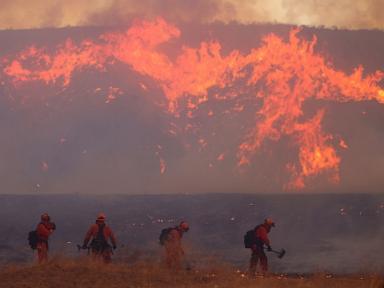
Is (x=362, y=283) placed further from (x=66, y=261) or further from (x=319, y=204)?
(x=319, y=204)

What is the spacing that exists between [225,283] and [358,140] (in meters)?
118

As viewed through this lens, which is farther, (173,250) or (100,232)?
(100,232)

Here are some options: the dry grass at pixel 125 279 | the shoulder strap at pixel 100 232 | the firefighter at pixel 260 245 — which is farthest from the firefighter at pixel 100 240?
the firefighter at pixel 260 245

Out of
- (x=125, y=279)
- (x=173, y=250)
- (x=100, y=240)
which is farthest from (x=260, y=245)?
(x=125, y=279)

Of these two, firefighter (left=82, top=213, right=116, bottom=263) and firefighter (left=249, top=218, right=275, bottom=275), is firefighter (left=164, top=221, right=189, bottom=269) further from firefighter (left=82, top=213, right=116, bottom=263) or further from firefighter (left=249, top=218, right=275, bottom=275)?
firefighter (left=249, top=218, right=275, bottom=275)

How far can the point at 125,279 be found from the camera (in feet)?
60.6

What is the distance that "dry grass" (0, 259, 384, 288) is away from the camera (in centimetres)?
1791

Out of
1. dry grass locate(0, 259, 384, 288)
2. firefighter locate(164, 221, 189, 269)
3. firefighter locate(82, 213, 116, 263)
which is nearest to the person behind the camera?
dry grass locate(0, 259, 384, 288)

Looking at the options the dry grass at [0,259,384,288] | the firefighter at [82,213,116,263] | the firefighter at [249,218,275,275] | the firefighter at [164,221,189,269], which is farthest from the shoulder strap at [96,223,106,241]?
the firefighter at [249,218,275,275]

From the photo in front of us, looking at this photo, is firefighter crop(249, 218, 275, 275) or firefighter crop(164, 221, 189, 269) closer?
firefighter crop(164, 221, 189, 269)

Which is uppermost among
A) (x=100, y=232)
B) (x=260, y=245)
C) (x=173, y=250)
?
(x=100, y=232)

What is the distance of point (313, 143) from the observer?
102 m

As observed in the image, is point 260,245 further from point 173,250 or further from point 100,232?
point 100,232

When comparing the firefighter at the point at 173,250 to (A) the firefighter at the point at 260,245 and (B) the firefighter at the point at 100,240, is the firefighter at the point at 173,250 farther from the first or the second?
(A) the firefighter at the point at 260,245
